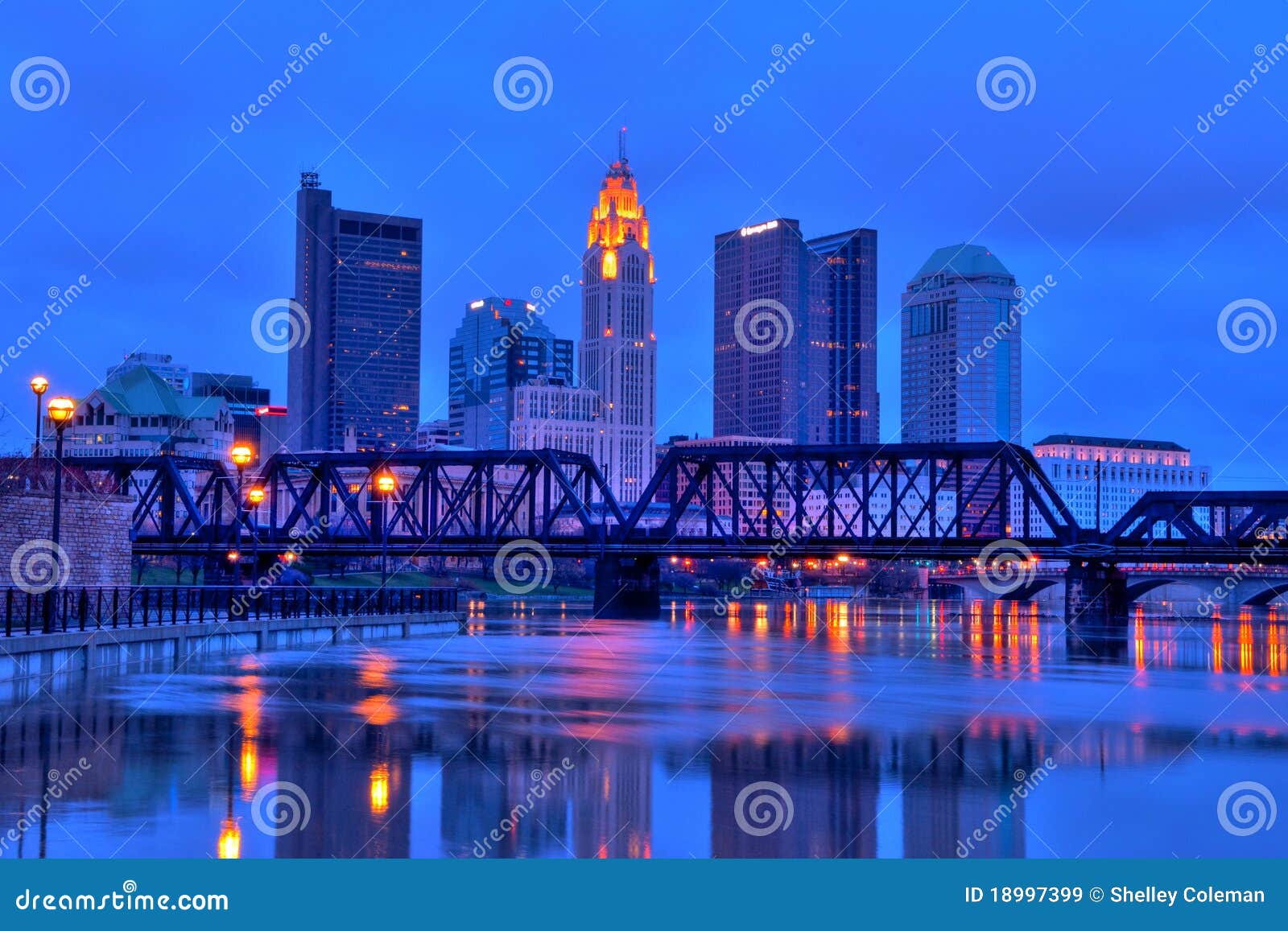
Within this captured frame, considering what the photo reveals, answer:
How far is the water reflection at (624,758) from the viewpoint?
17250 mm

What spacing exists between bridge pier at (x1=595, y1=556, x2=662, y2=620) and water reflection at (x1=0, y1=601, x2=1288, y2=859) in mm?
64445

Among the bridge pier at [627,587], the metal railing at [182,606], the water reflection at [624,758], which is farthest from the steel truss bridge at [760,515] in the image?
the water reflection at [624,758]

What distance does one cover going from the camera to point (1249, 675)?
164ft

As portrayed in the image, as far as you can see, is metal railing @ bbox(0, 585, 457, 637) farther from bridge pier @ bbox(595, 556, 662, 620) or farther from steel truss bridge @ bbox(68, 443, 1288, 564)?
bridge pier @ bbox(595, 556, 662, 620)

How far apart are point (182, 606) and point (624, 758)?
173ft

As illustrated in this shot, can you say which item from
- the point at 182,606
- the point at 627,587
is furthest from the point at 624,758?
the point at 627,587

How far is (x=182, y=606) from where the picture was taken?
2844 inches

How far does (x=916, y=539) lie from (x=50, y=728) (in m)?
88.0

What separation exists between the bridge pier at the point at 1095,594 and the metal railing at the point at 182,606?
4681cm

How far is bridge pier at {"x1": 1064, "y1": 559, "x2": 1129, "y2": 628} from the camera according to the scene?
353 ft

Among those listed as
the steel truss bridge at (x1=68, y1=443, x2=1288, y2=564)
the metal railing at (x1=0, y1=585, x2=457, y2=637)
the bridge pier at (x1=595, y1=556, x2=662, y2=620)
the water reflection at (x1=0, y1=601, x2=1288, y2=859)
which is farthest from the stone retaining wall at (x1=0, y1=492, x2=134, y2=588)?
the bridge pier at (x1=595, y1=556, x2=662, y2=620)

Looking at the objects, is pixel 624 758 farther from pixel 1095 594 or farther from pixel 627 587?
pixel 627 587

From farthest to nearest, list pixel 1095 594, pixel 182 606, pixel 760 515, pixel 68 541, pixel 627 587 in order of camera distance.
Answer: pixel 627 587 → pixel 760 515 → pixel 1095 594 → pixel 182 606 → pixel 68 541

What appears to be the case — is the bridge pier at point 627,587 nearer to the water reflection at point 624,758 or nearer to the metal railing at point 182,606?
the metal railing at point 182,606
